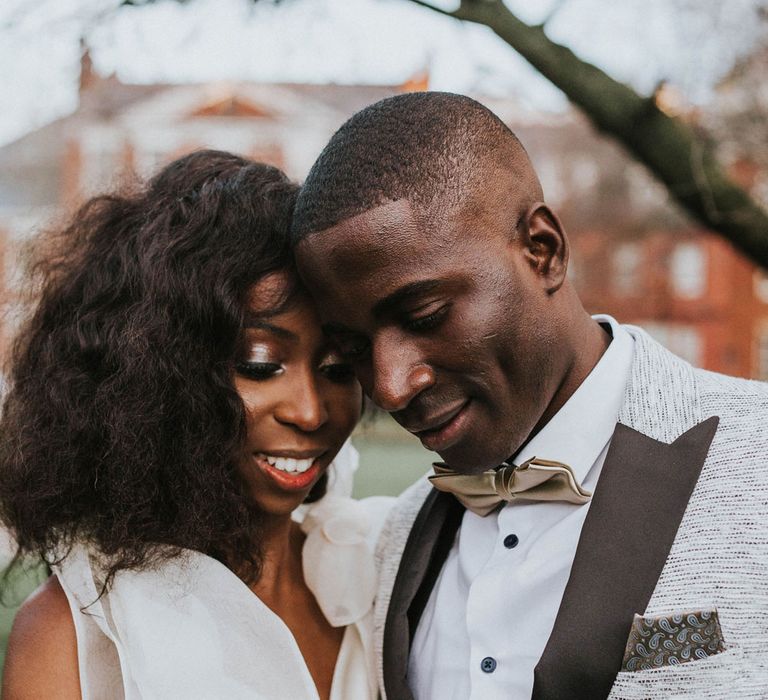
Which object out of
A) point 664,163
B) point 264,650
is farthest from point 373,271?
point 664,163

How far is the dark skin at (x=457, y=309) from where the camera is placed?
2141mm

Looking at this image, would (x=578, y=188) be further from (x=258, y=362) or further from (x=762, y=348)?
(x=258, y=362)

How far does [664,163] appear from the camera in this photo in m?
5.59

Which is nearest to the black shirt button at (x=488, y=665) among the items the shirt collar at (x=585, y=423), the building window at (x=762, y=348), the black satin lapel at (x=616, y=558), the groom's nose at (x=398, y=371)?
the black satin lapel at (x=616, y=558)

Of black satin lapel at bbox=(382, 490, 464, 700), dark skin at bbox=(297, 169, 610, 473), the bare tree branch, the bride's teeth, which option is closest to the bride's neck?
the bride's teeth

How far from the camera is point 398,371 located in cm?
218

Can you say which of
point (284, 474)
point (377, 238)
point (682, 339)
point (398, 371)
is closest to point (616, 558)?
point (398, 371)

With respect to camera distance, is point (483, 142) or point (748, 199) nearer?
point (483, 142)

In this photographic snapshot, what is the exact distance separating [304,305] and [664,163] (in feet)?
12.1

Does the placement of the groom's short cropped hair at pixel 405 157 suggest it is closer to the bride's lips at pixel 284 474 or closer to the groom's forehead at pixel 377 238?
the groom's forehead at pixel 377 238

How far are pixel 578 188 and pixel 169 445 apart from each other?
84.5 ft

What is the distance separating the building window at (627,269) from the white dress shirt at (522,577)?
27.6m

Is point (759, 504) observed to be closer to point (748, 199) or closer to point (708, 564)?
point (708, 564)

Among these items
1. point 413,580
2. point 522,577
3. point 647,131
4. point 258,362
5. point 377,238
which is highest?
point 647,131
